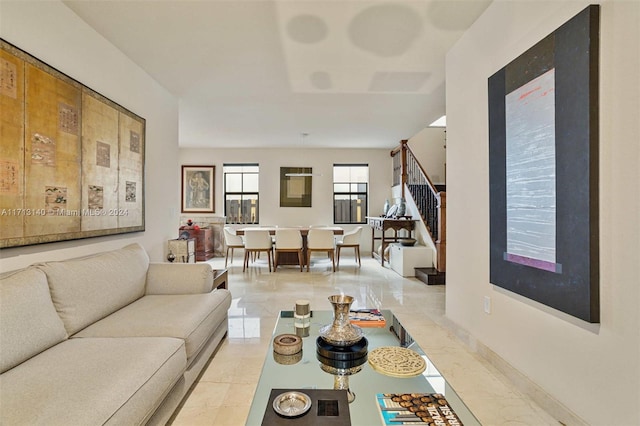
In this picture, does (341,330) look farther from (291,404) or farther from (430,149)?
(430,149)

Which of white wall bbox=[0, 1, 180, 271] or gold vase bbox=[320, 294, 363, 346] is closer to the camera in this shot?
gold vase bbox=[320, 294, 363, 346]

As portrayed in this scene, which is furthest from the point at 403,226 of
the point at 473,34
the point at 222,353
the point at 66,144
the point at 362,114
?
the point at 66,144

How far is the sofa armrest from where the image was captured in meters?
2.60

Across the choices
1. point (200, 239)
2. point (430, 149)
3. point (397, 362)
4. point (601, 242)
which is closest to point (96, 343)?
point (397, 362)

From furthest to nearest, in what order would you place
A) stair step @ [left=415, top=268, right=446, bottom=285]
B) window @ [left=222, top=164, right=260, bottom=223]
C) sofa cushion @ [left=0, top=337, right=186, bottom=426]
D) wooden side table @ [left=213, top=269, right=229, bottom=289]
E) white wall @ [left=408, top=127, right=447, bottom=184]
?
window @ [left=222, top=164, right=260, bottom=223] < white wall @ [left=408, top=127, right=447, bottom=184] < stair step @ [left=415, top=268, right=446, bottom=285] < wooden side table @ [left=213, top=269, right=229, bottom=289] < sofa cushion @ [left=0, top=337, right=186, bottom=426]

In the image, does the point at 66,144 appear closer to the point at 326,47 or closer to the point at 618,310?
the point at 326,47

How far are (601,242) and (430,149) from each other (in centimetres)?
682

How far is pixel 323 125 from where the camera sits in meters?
5.63

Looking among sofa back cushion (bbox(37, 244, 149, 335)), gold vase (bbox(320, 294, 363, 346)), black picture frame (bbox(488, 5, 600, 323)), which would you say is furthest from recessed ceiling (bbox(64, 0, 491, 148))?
gold vase (bbox(320, 294, 363, 346))

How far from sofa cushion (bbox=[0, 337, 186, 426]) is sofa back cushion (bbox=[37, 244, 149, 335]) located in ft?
0.67

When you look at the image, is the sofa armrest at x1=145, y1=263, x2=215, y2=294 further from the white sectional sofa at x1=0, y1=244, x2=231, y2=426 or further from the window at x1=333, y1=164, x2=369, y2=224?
the window at x1=333, y1=164, x2=369, y2=224

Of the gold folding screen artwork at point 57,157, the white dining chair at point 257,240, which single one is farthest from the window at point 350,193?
the gold folding screen artwork at point 57,157

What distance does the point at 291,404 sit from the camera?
3.80 ft

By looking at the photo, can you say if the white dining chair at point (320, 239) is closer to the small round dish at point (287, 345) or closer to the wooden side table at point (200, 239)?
the wooden side table at point (200, 239)
